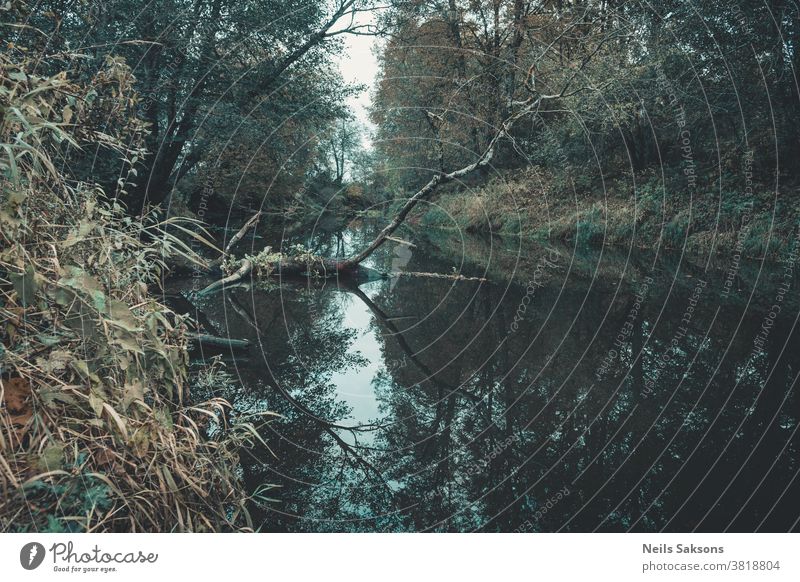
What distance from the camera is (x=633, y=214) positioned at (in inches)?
732

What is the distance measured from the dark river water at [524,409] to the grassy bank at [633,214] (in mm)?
4503

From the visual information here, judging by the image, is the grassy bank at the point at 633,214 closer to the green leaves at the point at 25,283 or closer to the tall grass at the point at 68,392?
the tall grass at the point at 68,392

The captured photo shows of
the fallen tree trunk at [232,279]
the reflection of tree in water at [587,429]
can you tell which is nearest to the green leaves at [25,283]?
the reflection of tree in water at [587,429]

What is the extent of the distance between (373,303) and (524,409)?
5.98 metres

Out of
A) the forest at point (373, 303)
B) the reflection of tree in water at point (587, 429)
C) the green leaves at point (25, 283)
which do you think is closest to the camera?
the green leaves at point (25, 283)

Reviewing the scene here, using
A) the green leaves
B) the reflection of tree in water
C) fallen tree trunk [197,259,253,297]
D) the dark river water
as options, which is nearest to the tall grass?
the green leaves

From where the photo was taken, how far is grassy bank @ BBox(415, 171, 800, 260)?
13617 millimetres

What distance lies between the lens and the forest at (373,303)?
1975mm

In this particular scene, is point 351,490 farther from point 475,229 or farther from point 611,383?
point 475,229

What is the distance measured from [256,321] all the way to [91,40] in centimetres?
656

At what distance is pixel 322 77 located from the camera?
1483 centimetres

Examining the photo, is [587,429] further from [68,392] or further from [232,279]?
[232,279]

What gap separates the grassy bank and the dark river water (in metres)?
4.50
